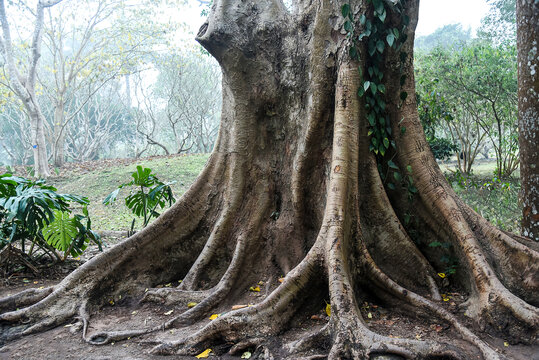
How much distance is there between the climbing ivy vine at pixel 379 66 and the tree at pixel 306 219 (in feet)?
0.05

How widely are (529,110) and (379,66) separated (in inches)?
68.5

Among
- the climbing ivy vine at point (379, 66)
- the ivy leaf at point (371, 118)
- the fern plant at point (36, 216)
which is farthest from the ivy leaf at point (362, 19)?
the fern plant at point (36, 216)

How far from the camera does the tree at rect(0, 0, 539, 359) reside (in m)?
3.31

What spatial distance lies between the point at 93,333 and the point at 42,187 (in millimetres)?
2199

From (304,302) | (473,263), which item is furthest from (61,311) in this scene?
(473,263)

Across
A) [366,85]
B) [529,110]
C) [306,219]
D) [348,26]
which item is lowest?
[306,219]

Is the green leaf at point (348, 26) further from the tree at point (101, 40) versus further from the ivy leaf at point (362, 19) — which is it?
the tree at point (101, 40)

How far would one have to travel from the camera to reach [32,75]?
13.8m

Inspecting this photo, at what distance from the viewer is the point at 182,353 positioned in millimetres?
3100

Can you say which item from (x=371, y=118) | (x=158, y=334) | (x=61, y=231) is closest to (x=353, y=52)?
(x=371, y=118)

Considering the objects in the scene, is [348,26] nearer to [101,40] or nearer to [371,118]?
[371,118]

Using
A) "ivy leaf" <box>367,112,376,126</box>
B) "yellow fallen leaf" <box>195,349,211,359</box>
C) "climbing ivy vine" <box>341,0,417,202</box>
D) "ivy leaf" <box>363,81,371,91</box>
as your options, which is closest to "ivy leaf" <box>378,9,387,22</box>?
"climbing ivy vine" <box>341,0,417,202</box>

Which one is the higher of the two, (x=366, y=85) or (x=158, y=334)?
(x=366, y=85)

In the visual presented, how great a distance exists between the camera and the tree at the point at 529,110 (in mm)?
4211
